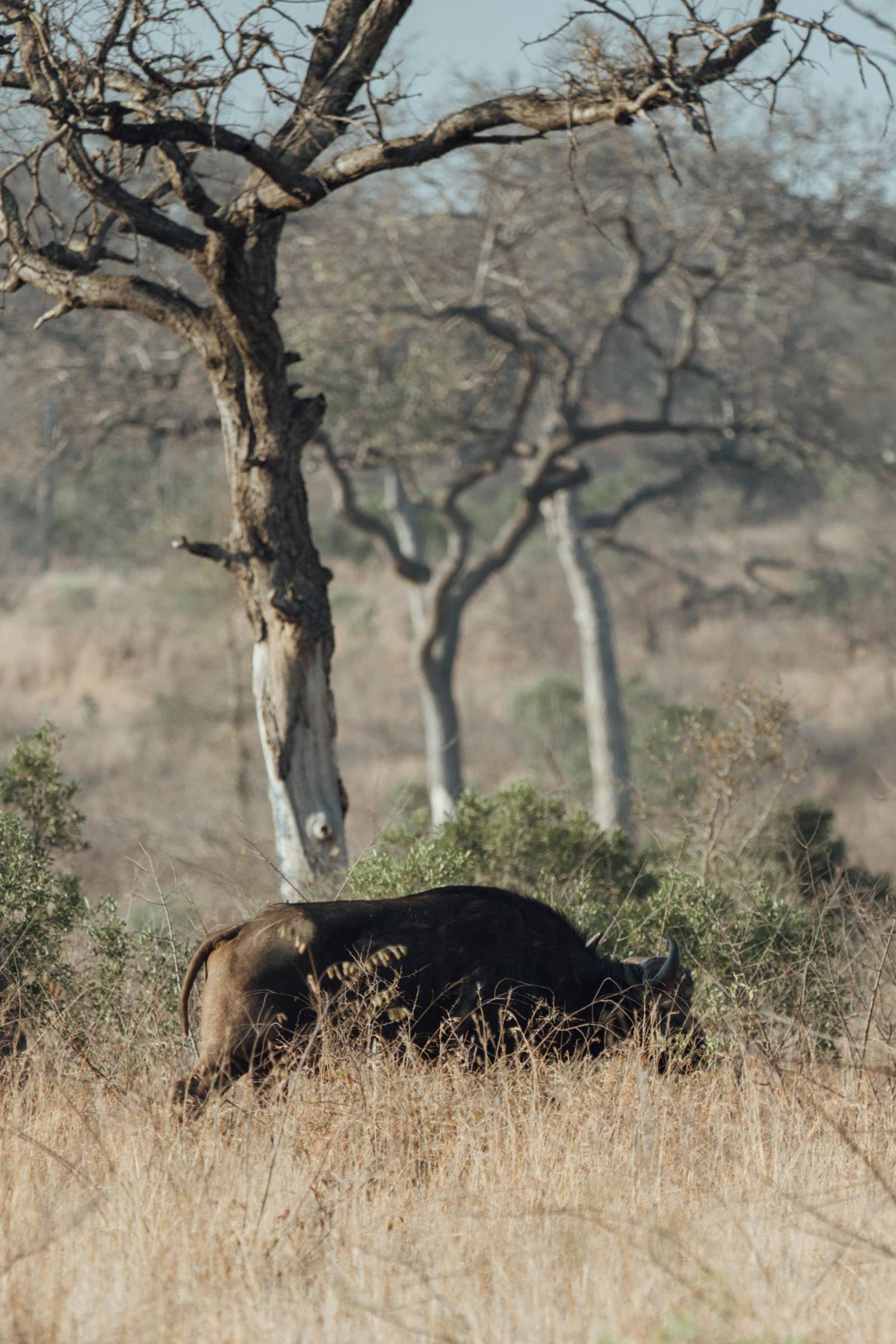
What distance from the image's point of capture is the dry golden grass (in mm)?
3461

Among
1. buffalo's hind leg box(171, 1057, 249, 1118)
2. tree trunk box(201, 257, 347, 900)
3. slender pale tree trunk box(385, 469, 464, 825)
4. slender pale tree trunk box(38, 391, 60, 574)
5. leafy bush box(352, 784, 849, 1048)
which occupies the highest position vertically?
slender pale tree trunk box(38, 391, 60, 574)

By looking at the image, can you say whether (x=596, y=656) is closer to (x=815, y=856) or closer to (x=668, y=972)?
(x=815, y=856)

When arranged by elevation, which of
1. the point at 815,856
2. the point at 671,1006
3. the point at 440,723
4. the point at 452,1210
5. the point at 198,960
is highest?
the point at 440,723

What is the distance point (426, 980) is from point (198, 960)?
920 millimetres

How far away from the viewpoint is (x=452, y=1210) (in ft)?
13.8

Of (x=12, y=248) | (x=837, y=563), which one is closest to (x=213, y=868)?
(x=12, y=248)

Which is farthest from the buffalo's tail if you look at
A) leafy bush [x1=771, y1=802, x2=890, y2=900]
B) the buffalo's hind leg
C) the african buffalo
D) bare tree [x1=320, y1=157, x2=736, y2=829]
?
bare tree [x1=320, y1=157, x2=736, y2=829]

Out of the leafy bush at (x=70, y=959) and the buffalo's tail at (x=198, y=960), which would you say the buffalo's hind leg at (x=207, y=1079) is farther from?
the leafy bush at (x=70, y=959)

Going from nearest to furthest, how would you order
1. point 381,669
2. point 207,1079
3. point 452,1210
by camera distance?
point 452,1210 → point 207,1079 → point 381,669

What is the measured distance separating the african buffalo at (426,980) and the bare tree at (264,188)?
2.01 m

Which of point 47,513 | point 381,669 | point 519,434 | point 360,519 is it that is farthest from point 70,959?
point 47,513

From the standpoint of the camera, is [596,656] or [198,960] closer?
[198,960]

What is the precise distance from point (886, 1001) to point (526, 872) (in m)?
2.72

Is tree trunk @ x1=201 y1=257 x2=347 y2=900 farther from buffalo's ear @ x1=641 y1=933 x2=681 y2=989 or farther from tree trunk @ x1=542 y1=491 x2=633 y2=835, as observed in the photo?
tree trunk @ x1=542 y1=491 x2=633 y2=835
